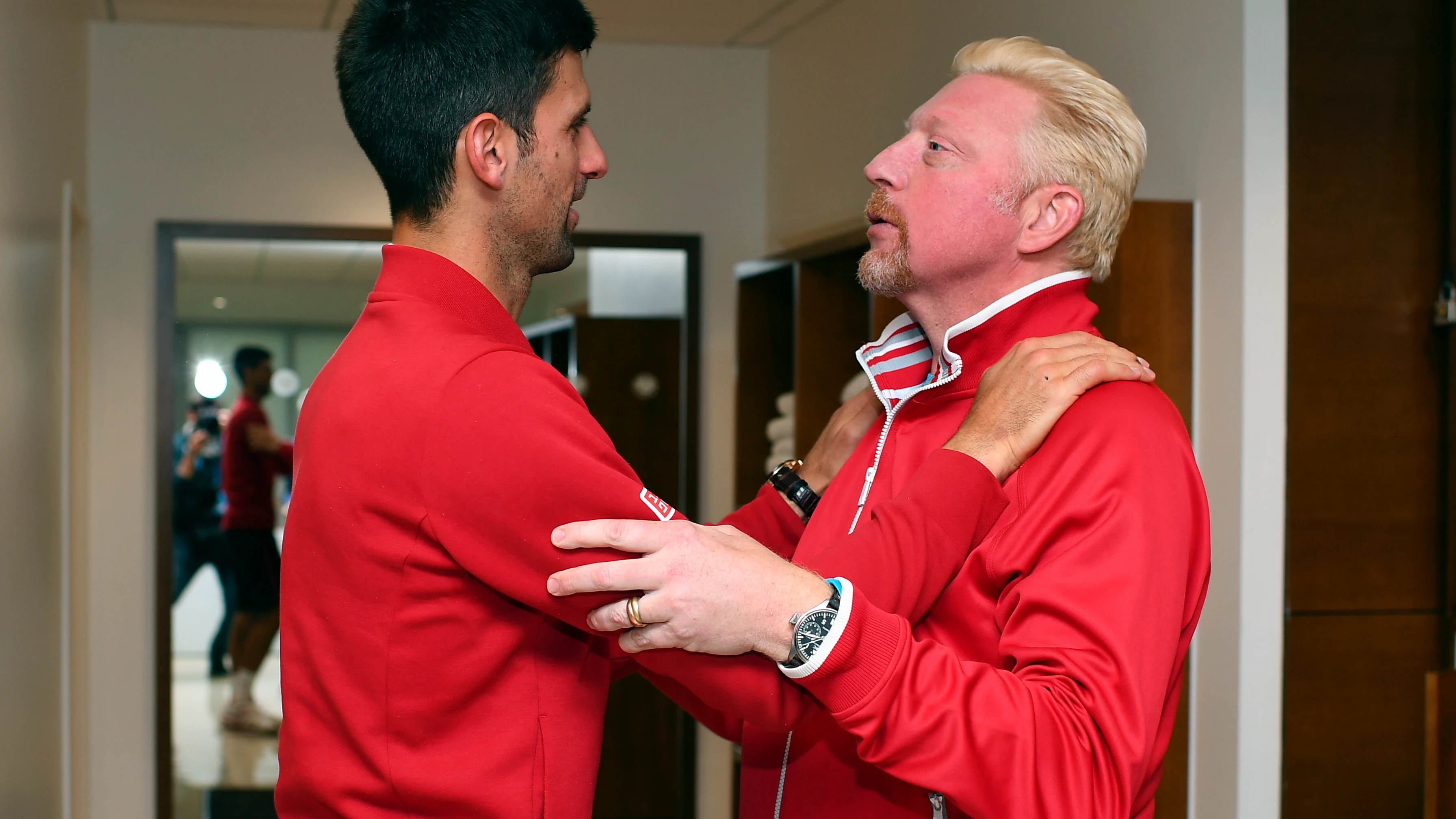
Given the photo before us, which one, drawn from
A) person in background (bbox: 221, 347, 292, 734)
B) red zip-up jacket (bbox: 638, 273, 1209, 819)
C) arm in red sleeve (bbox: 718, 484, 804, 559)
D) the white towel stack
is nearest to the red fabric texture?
person in background (bbox: 221, 347, 292, 734)

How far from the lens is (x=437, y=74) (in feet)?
4.16

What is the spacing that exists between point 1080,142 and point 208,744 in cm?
434

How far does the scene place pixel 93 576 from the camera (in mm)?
4484

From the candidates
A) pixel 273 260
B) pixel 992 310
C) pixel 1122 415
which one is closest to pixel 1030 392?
pixel 1122 415

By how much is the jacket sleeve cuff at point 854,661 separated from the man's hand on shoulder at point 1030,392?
0.27m

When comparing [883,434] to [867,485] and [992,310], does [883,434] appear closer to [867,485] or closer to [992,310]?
[867,485]

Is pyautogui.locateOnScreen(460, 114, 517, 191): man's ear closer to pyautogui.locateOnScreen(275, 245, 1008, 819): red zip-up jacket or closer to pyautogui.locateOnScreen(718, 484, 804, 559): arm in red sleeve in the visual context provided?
pyautogui.locateOnScreen(275, 245, 1008, 819): red zip-up jacket

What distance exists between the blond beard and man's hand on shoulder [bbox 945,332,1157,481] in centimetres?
25

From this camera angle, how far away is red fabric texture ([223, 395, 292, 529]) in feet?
15.3

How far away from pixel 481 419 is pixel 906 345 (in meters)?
0.75

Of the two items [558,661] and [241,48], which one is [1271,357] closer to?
[558,661]

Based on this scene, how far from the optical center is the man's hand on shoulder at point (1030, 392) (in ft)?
4.28

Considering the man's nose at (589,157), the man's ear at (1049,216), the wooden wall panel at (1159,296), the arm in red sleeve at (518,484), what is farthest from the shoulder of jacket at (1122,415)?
the wooden wall panel at (1159,296)

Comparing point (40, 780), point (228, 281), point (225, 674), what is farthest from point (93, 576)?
point (40, 780)
